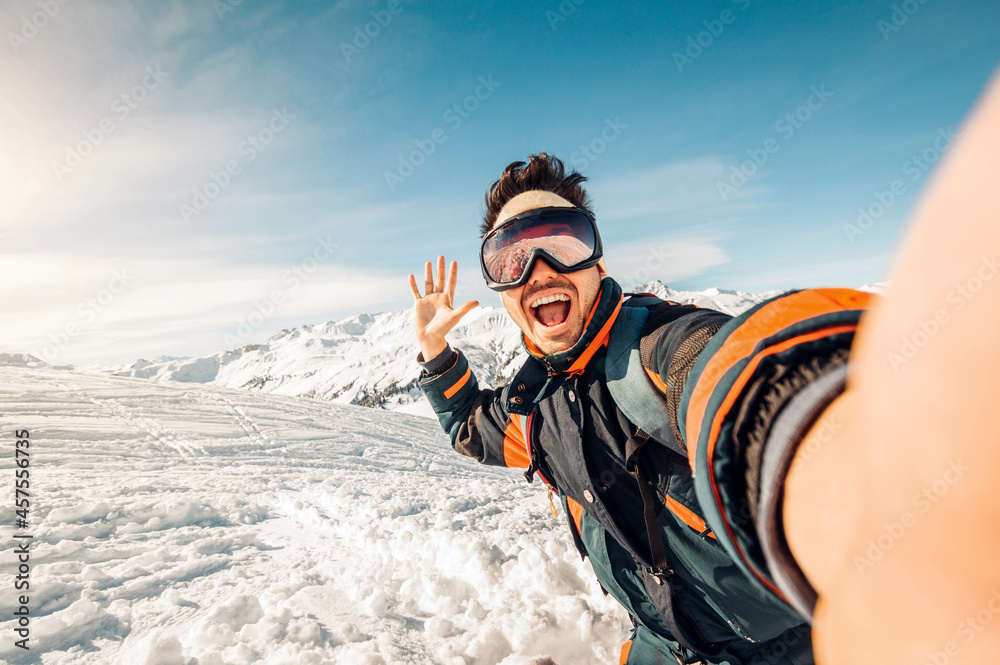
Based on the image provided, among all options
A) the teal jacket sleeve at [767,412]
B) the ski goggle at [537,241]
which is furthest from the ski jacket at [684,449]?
the ski goggle at [537,241]

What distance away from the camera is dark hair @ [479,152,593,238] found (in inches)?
106

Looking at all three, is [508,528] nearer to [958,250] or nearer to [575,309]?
[575,309]

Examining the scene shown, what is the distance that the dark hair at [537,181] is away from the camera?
8.85ft

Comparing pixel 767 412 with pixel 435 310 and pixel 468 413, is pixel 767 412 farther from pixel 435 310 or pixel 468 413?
pixel 435 310

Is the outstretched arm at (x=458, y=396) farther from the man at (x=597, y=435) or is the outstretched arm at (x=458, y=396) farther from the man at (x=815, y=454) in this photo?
the man at (x=815, y=454)

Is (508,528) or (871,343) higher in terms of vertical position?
(871,343)

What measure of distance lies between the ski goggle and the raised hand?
50 centimetres

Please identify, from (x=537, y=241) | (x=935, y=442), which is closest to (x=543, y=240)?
(x=537, y=241)

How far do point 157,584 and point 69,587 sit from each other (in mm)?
521

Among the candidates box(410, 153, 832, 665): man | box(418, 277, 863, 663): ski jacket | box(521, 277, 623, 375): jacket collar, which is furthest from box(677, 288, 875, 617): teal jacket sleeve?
box(521, 277, 623, 375): jacket collar

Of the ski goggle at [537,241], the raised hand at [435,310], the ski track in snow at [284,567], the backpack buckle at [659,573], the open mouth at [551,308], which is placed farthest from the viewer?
the raised hand at [435,310]

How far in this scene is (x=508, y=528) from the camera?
427cm

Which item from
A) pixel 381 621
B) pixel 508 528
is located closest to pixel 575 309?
pixel 381 621

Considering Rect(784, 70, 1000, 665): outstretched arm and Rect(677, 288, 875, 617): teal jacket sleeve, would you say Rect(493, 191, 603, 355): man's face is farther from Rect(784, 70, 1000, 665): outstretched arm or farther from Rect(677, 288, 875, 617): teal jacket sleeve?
Rect(784, 70, 1000, 665): outstretched arm
